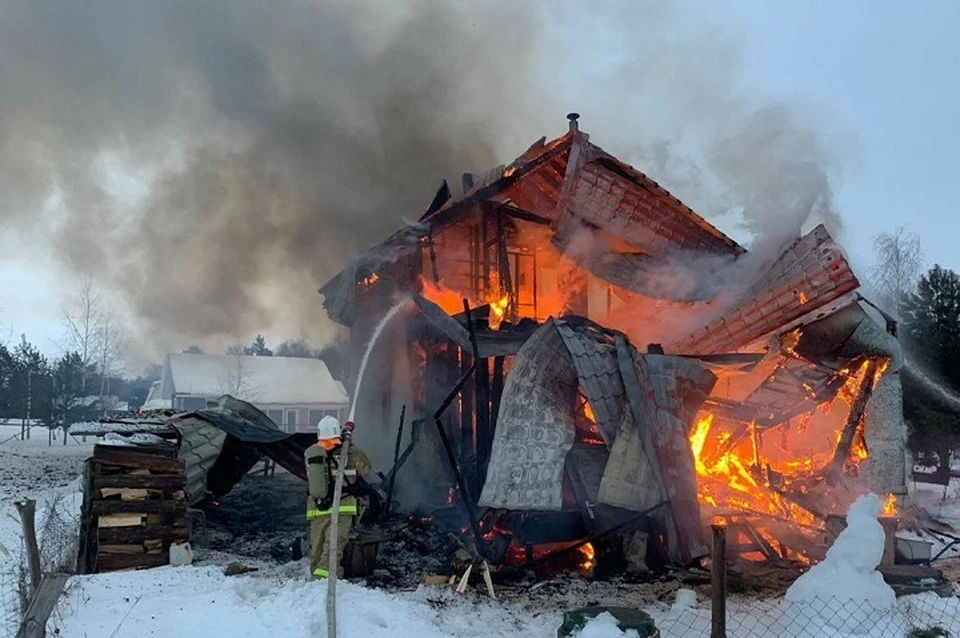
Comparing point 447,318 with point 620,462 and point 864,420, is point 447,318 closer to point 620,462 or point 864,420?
point 620,462

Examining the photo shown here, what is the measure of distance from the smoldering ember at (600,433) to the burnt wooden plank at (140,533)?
0.03 m

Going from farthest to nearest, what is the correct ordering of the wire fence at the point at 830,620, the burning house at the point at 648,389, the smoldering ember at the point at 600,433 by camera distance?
1. the burning house at the point at 648,389
2. the smoldering ember at the point at 600,433
3. the wire fence at the point at 830,620

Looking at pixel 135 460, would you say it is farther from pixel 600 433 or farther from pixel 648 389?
pixel 648 389

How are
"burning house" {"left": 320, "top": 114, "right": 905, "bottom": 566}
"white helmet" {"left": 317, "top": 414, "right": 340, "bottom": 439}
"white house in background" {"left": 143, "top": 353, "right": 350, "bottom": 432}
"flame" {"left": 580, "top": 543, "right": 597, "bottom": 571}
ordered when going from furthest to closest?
1. "white house in background" {"left": 143, "top": 353, "right": 350, "bottom": 432}
2. "burning house" {"left": 320, "top": 114, "right": 905, "bottom": 566}
3. "flame" {"left": 580, "top": 543, "right": 597, "bottom": 571}
4. "white helmet" {"left": 317, "top": 414, "right": 340, "bottom": 439}

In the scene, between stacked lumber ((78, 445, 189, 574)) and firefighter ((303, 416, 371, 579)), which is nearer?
firefighter ((303, 416, 371, 579))

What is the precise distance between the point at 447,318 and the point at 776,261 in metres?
5.65

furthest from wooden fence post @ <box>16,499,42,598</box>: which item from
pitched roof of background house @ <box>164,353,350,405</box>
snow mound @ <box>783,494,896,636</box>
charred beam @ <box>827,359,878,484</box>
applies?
pitched roof of background house @ <box>164,353,350,405</box>

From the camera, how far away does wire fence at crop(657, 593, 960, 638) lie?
16.8ft

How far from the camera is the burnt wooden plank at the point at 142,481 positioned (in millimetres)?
8070

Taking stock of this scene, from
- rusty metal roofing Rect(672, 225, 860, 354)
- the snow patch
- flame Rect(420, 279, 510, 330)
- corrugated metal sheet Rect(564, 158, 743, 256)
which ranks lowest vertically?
the snow patch

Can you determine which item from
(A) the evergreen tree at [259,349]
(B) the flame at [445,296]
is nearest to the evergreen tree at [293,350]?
(A) the evergreen tree at [259,349]

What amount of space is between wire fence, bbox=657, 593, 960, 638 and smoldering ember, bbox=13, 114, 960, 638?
1089mm

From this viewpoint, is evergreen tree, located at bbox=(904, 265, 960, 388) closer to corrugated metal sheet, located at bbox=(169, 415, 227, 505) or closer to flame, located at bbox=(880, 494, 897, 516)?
flame, located at bbox=(880, 494, 897, 516)

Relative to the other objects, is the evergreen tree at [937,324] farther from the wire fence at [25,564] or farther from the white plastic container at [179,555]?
the wire fence at [25,564]
